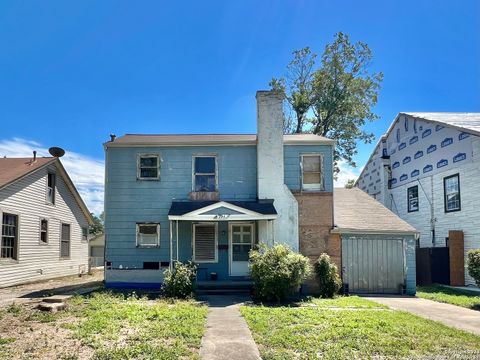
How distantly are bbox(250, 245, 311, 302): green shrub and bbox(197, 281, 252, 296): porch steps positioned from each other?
1728mm

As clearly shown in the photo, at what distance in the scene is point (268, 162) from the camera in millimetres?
14516

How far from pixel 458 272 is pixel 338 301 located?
799 cm

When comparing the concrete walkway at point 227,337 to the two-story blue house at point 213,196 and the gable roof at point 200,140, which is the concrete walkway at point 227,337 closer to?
the two-story blue house at point 213,196

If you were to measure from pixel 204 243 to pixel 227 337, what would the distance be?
25.3ft

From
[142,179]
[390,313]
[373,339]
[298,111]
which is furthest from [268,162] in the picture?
[298,111]

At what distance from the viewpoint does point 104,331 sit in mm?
7117

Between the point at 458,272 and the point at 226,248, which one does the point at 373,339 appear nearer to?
the point at 226,248

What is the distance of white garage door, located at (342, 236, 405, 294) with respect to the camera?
45.6ft

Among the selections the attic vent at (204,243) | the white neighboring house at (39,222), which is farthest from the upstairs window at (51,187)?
the attic vent at (204,243)

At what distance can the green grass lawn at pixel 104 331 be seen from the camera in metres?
5.94

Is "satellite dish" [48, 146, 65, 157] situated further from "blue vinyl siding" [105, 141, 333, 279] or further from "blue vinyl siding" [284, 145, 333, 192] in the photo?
"blue vinyl siding" [284, 145, 333, 192]

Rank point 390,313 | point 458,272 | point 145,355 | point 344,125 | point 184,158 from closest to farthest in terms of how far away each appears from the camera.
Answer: point 145,355 < point 390,313 < point 184,158 < point 458,272 < point 344,125

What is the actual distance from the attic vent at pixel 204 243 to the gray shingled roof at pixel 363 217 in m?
4.54

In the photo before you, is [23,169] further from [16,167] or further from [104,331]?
[104,331]
